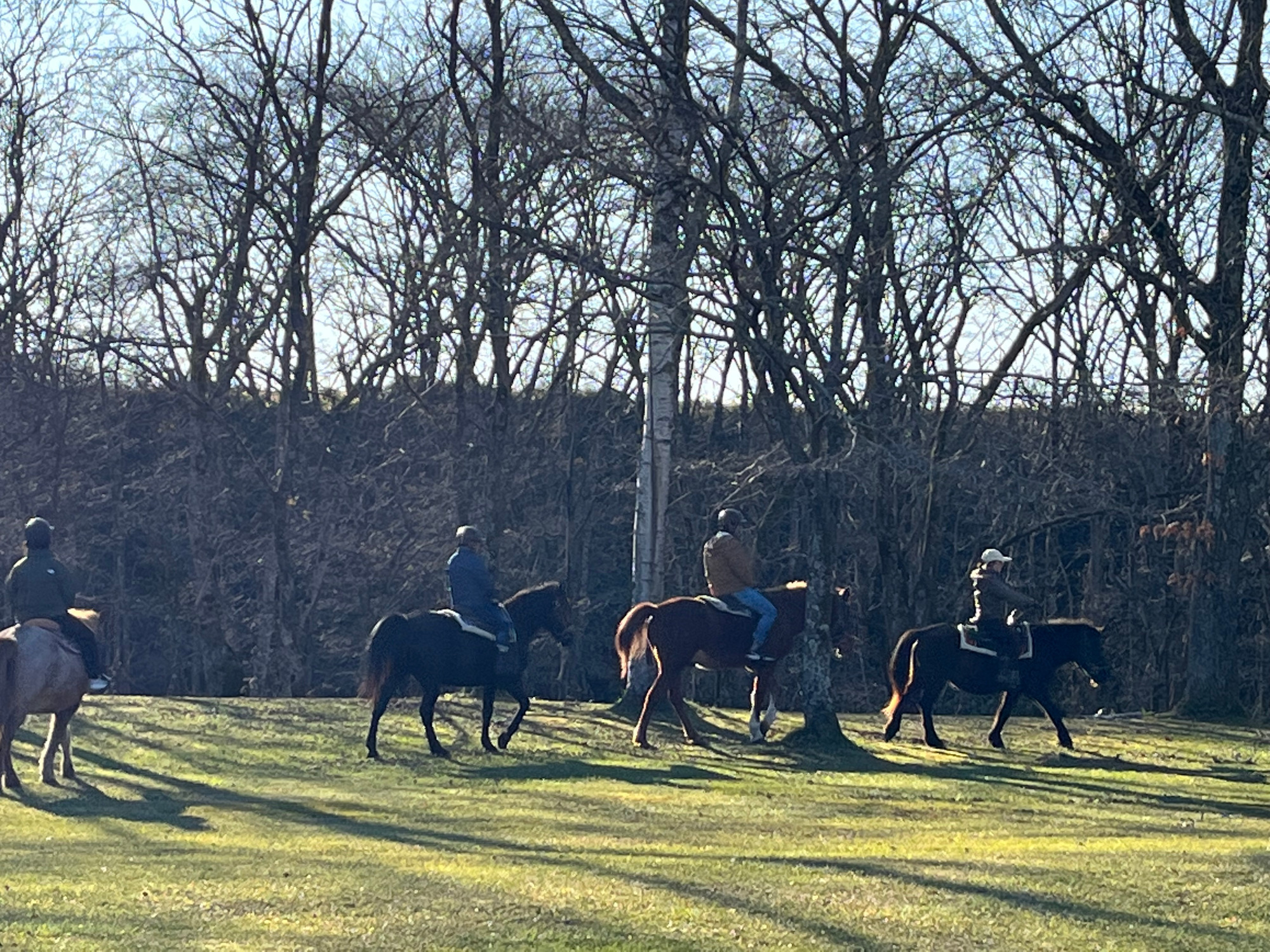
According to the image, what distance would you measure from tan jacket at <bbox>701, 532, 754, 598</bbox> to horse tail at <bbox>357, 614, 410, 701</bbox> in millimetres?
3348

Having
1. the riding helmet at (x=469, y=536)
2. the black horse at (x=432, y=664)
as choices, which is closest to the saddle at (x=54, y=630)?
the black horse at (x=432, y=664)

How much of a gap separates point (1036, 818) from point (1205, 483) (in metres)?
14.4

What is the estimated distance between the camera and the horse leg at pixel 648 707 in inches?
745

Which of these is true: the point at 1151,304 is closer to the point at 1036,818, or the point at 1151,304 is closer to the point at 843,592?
the point at 843,592

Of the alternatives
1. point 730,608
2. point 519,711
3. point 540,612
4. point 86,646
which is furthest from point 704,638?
point 86,646

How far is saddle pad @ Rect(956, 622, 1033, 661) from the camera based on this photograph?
19453 millimetres

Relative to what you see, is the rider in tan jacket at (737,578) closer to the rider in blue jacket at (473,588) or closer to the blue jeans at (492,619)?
the blue jeans at (492,619)

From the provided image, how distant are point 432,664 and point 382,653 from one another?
520mm

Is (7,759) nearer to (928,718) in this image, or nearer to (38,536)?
(38,536)

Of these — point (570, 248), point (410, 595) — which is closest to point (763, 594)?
point (570, 248)

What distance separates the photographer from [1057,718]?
64.3 feet

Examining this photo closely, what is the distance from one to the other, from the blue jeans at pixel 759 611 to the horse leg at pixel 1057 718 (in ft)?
10.4

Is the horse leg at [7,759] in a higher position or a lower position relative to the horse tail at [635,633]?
lower

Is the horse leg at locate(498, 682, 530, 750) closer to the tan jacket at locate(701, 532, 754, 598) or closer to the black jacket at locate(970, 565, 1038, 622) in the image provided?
the tan jacket at locate(701, 532, 754, 598)
